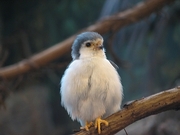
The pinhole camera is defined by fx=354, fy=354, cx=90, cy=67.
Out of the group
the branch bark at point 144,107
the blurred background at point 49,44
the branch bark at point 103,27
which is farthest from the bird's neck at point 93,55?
the blurred background at point 49,44

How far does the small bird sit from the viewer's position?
58.9 inches

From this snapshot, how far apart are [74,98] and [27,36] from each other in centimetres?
229

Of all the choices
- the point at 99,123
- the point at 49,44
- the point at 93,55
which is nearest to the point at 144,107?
the point at 99,123

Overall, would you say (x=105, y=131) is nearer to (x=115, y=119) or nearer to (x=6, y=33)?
(x=115, y=119)

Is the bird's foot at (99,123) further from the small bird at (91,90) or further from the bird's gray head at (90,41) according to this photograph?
the bird's gray head at (90,41)

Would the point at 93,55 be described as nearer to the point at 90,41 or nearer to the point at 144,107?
the point at 90,41

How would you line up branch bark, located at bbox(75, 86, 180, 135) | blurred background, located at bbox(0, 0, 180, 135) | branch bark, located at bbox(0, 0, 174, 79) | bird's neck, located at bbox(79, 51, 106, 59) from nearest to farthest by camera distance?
branch bark, located at bbox(75, 86, 180, 135) → bird's neck, located at bbox(79, 51, 106, 59) → branch bark, located at bbox(0, 0, 174, 79) → blurred background, located at bbox(0, 0, 180, 135)

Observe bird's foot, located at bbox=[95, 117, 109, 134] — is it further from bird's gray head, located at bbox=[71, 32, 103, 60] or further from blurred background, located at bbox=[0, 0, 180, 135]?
blurred background, located at bbox=[0, 0, 180, 135]

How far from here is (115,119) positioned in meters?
1.44

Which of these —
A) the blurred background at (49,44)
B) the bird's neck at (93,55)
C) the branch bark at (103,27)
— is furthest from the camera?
the blurred background at (49,44)

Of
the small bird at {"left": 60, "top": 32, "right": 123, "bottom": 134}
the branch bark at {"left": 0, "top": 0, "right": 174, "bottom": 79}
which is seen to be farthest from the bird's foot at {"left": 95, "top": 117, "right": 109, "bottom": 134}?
the branch bark at {"left": 0, "top": 0, "right": 174, "bottom": 79}

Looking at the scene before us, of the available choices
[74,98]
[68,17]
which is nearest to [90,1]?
[68,17]

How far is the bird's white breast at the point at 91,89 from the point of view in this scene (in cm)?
150

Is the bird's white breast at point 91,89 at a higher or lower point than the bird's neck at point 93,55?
lower
